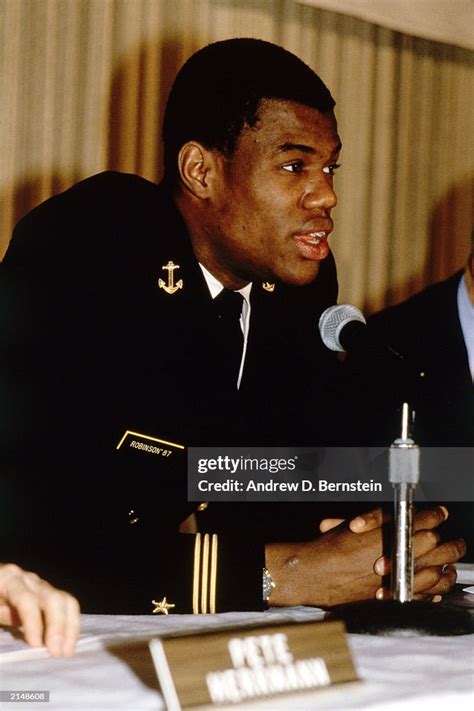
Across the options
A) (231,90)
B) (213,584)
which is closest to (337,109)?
(231,90)

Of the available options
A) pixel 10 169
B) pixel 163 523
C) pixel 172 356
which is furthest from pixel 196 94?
pixel 10 169

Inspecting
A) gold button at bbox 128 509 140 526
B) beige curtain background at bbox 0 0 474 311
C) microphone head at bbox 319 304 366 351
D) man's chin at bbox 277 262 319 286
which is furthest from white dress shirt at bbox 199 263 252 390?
beige curtain background at bbox 0 0 474 311

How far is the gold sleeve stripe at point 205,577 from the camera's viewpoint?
1084 millimetres

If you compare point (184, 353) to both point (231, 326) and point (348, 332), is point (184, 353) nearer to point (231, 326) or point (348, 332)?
point (231, 326)

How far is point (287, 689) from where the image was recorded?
26.2 inches

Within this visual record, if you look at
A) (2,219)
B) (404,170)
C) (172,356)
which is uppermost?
(404,170)

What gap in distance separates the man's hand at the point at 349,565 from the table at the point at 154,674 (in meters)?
0.19

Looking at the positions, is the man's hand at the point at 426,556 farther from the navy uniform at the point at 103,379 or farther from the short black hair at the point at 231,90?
the short black hair at the point at 231,90

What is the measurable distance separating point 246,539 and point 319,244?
64cm

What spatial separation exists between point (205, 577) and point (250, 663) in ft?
1.43

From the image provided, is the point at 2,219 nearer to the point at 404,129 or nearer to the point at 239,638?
the point at 404,129

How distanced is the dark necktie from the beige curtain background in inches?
47.4

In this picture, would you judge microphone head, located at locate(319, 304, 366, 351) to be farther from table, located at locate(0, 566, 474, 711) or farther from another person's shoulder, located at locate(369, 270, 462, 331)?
another person's shoulder, located at locate(369, 270, 462, 331)

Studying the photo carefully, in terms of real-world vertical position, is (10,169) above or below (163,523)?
above
